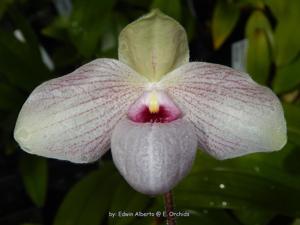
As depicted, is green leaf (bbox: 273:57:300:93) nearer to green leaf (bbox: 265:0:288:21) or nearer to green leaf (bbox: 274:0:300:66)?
green leaf (bbox: 274:0:300:66)

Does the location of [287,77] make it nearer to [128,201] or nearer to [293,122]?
[293,122]

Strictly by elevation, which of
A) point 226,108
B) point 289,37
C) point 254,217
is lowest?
point 254,217

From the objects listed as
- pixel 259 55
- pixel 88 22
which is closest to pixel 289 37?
pixel 259 55

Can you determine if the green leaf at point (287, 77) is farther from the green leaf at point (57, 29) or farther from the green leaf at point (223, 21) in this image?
the green leaf at point (57, 29)

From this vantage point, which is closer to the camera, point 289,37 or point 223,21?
point 289,37

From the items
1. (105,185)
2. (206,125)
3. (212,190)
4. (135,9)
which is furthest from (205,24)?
(206,125)

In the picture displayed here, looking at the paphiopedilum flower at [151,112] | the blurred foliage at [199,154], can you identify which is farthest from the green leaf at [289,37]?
the paphiopedilum flower at [151,112]

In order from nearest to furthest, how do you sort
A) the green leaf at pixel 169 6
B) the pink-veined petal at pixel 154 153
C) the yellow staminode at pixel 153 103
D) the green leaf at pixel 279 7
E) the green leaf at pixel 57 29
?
the pink-veined petal at pixel 154 153
the yellow staminode at pixel 153 103
the green leaf at pixel 169 6
the green leaf at pixel 279 7
the green leaf at pixel 57 29
